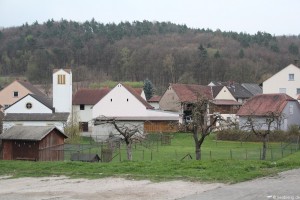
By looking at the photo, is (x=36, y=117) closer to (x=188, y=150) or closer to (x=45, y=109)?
(x=45, y=109)

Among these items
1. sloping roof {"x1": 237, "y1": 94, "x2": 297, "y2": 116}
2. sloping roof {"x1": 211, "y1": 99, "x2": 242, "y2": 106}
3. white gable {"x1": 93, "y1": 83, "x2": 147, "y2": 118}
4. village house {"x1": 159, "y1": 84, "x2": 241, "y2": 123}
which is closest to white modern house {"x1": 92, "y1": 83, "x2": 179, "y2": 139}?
white gable {"x1": 93, "y1": 83, "x2": 147, "y2": 118}

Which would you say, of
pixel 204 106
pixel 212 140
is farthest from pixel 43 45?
pixel 204 106

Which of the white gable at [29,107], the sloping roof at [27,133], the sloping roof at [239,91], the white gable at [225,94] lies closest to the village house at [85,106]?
the white gable at [29,107]

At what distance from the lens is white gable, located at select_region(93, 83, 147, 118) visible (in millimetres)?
57281

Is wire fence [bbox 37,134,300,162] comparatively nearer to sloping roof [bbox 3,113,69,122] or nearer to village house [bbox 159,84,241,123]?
sloping roof [bbox 3,113,69,122]

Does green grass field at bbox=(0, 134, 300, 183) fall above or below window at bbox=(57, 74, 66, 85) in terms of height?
below

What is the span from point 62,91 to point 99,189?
41402 mm

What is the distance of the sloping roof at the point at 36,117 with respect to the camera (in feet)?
176

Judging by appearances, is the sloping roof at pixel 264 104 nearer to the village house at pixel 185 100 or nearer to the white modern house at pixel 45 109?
the village house at pixel 185 100

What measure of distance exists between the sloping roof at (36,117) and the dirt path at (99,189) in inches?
1376

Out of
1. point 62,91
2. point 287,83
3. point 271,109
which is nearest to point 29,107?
point 62,91

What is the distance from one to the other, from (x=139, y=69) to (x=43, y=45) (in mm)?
41739

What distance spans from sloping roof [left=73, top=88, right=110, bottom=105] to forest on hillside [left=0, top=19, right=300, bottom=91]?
46.2 m

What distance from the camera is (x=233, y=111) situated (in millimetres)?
67688
